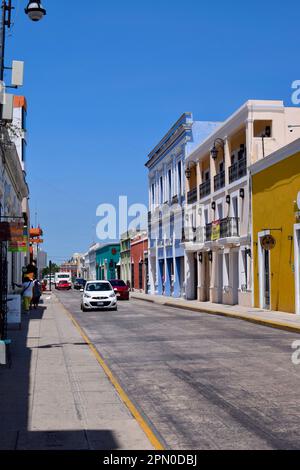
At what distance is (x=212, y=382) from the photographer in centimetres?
1012

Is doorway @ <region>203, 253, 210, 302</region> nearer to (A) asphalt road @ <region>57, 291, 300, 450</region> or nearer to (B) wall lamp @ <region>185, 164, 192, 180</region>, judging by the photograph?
(B) wall lamp @ <region>185, 164, 192, 180</region>

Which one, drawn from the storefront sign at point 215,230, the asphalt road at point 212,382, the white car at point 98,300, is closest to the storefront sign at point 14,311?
the asphalt road at point 212,382

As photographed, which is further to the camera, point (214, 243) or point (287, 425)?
point (214, 243)

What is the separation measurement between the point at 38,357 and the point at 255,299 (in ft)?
58.8

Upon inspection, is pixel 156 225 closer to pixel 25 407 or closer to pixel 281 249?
pixel 281 249

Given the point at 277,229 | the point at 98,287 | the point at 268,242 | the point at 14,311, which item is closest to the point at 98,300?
the point at 98,287

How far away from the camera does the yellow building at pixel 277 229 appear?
24.3 meters

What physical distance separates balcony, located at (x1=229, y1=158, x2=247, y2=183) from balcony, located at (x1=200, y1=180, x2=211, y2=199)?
4.61 meters

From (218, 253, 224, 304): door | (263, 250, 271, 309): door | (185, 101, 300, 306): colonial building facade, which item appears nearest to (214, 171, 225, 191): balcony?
(185, 101, 300, 306): colonial building facade

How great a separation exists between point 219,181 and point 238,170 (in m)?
3.98

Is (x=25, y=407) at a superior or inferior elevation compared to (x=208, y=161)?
inferior

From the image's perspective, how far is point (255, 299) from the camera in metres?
29.6

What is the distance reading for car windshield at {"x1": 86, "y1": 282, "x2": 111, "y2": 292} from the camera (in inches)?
1257
